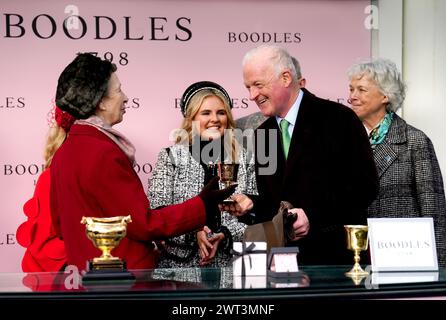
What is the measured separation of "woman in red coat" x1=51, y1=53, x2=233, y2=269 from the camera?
4.27 metres

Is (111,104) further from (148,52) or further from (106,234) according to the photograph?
(148,52)

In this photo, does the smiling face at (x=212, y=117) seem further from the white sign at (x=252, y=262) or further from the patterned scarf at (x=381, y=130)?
the white sign at (x=252, y=262)

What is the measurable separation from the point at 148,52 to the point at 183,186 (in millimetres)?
1241

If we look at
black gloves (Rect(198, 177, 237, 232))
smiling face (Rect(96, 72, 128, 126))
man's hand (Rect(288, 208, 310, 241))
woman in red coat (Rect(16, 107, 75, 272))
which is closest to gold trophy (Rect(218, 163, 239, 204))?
black gloves (Rect(198, 177, 237, 232))

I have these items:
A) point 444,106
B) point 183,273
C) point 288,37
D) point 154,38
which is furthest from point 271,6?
point 183,273

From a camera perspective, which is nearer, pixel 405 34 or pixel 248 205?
pixel 248 205

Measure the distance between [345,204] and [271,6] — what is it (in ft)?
6.65

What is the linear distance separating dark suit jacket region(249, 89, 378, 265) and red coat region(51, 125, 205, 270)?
640 mm

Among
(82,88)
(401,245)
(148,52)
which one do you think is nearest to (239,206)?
(82,88)

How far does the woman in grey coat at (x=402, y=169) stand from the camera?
18.7 feet

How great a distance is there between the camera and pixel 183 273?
404 centimetres

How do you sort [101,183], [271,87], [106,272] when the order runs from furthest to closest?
[271,87]
[101,183]
[106,272]

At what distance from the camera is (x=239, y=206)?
4816 mm

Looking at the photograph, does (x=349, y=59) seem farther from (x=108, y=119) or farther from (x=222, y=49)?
(x=108, y=119)
